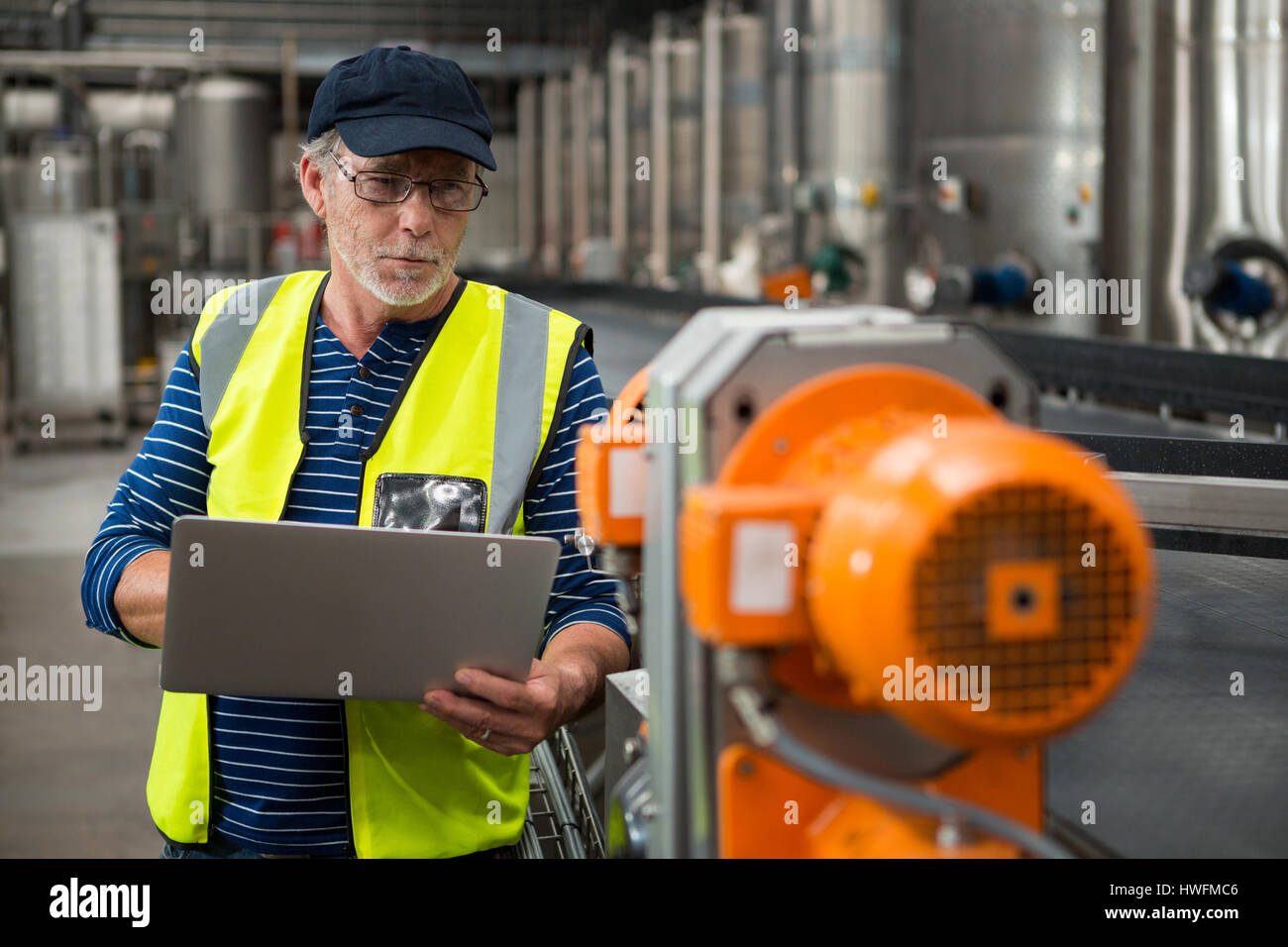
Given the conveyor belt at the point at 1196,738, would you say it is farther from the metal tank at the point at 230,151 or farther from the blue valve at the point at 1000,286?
the metal tank at the point at 230,151

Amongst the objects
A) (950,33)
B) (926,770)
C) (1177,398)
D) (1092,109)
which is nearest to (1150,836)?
(926,770)

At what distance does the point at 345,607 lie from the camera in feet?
3.76

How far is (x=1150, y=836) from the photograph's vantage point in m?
0.93

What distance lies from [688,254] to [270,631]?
8652mm

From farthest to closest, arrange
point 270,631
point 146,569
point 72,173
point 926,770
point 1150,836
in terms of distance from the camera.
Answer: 1. point 72,173
2. point 146,569
3. point 270,631
4. point 1150,836
5. point 926,770

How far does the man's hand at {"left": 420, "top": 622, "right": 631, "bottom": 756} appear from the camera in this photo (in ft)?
3.93

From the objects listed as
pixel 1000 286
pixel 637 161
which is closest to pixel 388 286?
pixel 1000 286

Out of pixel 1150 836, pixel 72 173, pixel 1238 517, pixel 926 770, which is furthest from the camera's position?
pixel 72 173

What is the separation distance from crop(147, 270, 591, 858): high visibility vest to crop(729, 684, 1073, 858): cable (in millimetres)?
Result: 712

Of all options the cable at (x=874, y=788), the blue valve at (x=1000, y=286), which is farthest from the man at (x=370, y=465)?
the blue valve at (x=1000, y=286)

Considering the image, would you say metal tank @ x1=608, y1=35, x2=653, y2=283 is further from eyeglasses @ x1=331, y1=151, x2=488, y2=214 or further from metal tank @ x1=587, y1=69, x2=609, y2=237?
eyeglasses @ x1=331, y1=151, x2=488, y2=214

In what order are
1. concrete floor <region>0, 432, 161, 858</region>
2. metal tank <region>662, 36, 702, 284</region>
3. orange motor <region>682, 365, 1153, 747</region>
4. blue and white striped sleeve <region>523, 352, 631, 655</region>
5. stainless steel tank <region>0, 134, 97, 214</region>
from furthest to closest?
metal tank <region>662, 36, 702, 284</region> < stainless steel tank <region>0, 134, 97, 214</region> < concrete floor <region>0, 432, 161, 858</region> < blue and white striped sleeve <region>523, 352, 631, 655</region> < orange motor <region>682, 365, 1153, 747</region>

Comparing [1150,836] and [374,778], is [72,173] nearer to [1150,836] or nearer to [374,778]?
[374,778]

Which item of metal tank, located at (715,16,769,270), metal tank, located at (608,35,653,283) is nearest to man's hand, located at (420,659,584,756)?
metal tank, located at (715,16,769,270)
